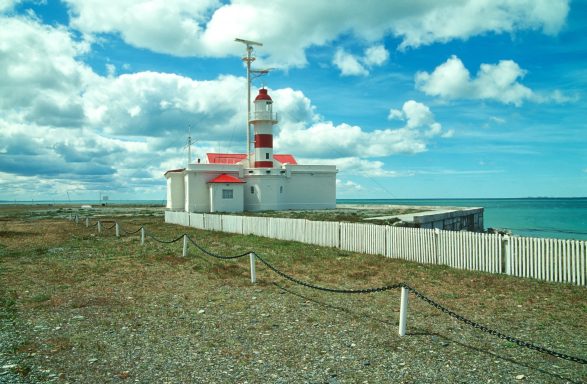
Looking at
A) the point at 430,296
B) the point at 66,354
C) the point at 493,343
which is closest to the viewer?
the point at 66,354

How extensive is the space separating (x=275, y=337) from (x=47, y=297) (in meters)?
6.23

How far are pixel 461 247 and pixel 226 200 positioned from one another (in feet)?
105

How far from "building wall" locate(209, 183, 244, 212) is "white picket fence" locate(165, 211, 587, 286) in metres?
22.6

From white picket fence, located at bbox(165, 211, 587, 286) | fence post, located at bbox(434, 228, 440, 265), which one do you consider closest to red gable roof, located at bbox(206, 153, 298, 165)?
white picket fence, located at bbox(165, 211, 587, 286)

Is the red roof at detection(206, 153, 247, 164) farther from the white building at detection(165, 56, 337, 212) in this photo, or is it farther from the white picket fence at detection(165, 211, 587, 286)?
the white picket fence at detection(165, 211, 587, 286)

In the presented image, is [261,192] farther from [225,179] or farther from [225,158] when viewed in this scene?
[225,158]

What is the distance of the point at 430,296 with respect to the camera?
1010 centimetres

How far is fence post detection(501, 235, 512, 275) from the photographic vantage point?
12328mm

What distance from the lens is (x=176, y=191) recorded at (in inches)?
1845

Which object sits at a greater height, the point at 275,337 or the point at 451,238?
the point at 451,238

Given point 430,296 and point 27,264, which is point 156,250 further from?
point 430,296

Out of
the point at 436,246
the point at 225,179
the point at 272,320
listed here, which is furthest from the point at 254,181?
the point at 272,320

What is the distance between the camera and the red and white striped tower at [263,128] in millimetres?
44719

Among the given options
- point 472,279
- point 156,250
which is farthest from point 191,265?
point 472,279
